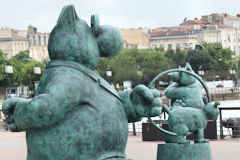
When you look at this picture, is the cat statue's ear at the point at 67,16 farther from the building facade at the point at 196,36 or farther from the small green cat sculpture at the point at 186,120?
the building facade at the point at 196,36

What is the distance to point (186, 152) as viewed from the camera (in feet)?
23.3

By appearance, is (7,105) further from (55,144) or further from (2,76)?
(2,76)

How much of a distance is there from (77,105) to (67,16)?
26.1 inches

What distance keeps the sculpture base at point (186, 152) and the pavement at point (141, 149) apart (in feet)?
9.75

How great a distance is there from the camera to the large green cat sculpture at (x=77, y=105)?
4.57 m

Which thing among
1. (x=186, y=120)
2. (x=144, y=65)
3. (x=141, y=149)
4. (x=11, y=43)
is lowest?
(x=141, y=149)

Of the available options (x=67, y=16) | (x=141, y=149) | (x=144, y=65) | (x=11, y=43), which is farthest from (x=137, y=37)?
(x=67, y=16)

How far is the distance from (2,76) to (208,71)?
25600mm

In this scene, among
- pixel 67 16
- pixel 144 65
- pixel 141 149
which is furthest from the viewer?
pixel 144 65

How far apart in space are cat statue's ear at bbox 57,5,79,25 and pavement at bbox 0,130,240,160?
18.2 feet

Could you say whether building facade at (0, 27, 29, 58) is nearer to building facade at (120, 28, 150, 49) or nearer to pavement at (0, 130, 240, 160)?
building facade at (120, 28, 150, 49)

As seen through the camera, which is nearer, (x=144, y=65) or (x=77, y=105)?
(x=77, y=105)

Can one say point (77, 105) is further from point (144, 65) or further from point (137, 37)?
point (137, 37)

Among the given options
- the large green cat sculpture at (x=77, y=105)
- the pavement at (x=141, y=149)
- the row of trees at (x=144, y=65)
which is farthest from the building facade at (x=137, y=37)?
the large green cat sculpture at (x=77, y=105)
